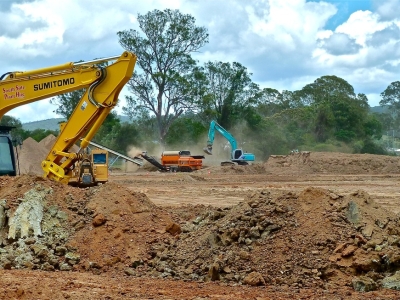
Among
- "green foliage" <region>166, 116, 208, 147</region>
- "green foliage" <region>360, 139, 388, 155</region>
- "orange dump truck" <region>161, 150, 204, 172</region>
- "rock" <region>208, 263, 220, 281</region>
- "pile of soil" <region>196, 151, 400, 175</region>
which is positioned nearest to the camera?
"rock" <region>208, 263, 220, 281</region>

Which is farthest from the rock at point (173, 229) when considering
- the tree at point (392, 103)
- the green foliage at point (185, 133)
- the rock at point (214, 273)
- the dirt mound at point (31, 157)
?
the tree at point (392, 103)

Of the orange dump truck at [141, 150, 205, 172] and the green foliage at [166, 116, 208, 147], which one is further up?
the green foliage at [166, 116, 208, 147]

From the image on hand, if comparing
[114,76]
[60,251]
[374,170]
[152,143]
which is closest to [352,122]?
[152,143]

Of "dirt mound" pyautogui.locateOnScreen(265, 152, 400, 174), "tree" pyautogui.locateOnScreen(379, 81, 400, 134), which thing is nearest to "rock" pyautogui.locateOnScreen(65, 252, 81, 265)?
"dirt mound" pyautogui.locateOnScreen(265, 152, 400, 174)

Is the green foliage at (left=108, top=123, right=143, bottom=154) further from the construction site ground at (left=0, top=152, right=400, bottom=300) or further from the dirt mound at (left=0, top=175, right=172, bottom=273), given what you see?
the construction site ground at (left=0, top=152, right=400, bottom=300)

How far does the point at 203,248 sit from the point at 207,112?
46.4m

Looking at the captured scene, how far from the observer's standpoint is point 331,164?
42.1 m

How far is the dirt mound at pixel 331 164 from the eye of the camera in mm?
40844

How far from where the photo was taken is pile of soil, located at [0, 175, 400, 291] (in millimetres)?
9320

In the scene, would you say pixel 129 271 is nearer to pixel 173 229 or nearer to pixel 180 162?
pixel 173 229

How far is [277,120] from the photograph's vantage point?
70125mm

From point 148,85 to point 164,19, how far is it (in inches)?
224

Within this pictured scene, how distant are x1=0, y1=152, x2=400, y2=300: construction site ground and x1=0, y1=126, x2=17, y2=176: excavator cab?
330cm

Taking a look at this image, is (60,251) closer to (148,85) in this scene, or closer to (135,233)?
(135,233)
